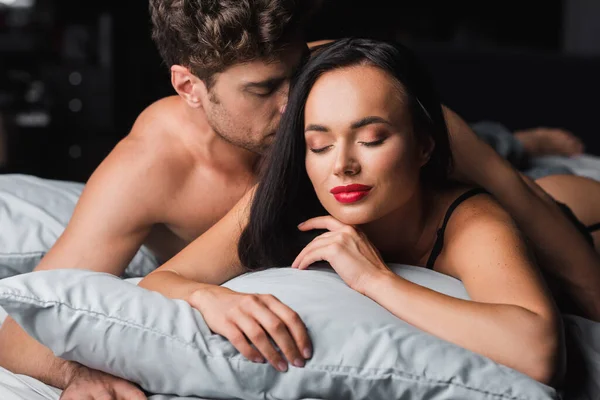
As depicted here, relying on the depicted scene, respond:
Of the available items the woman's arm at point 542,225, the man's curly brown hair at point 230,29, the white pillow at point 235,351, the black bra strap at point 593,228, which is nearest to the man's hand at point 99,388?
the white pillow at point 235,351

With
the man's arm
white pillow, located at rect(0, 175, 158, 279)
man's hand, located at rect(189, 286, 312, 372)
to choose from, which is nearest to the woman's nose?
man's hand, located at rect(189, 286, 312, 372)

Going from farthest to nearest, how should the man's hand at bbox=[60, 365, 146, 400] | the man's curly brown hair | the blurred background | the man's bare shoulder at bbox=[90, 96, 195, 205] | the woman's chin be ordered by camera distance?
the blurred background → the man's bare shoulder at bbox=[90, 96, 195, 205] → the man's curly brown hair → the woman's chin → the man's hand at bbox=[60, 365, 146, 400]

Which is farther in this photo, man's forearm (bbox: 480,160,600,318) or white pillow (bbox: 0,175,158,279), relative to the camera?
white pillow (bbox: 0,175,158,279)

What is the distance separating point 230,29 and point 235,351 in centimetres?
73

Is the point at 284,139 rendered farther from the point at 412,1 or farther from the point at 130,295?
the point at 412,1

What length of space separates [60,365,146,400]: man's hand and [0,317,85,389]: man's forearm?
0.03 m

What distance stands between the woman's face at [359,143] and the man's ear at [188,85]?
1.54 ft

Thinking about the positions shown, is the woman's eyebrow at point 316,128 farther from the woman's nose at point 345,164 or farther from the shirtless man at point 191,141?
the shirtless man at point 191,141

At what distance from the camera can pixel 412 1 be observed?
5.09 metres

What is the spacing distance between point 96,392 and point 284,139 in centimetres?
51

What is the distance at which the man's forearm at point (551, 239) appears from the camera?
1664 millimetres

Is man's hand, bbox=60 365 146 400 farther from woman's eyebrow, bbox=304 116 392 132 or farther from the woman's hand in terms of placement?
woman's eyebrow, bbox=304 116 392 132

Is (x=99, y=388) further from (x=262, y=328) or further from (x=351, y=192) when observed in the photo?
(x=351, y=192)

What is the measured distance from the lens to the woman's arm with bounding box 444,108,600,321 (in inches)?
65.6
